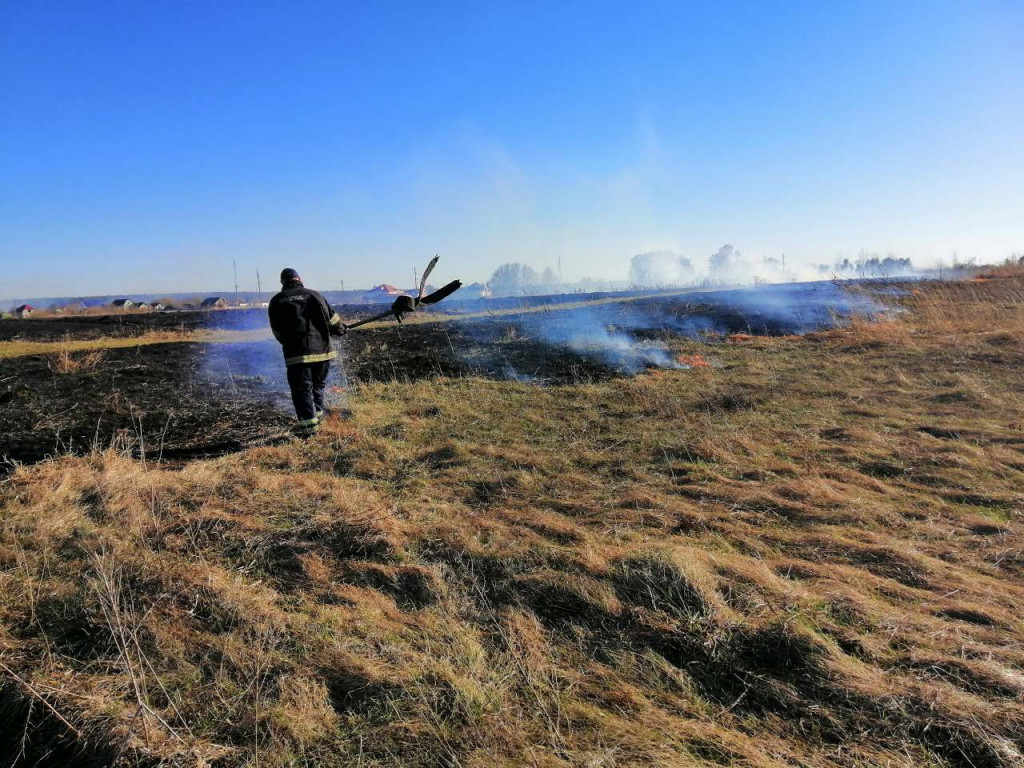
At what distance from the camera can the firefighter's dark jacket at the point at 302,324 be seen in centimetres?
619

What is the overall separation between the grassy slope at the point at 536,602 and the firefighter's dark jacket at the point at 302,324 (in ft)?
4.33

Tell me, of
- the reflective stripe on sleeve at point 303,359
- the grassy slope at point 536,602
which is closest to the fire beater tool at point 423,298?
the reflective stripe on sleeve at point 303,359

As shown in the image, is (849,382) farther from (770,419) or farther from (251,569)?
(251,569)

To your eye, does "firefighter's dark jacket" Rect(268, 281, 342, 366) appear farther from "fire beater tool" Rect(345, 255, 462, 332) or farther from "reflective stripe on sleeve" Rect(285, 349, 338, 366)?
"fire beater tool" Rect(345, 255, 462, 332)

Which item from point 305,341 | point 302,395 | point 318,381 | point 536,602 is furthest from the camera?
point 318,381

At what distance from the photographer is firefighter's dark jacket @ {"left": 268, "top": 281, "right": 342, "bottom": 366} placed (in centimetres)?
619

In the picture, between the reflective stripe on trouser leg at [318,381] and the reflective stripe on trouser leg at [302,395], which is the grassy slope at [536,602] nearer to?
the reflective stripe on trouser leg at [302,395]

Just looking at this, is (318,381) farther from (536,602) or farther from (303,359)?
(536,602)

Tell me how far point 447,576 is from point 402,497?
1.45m

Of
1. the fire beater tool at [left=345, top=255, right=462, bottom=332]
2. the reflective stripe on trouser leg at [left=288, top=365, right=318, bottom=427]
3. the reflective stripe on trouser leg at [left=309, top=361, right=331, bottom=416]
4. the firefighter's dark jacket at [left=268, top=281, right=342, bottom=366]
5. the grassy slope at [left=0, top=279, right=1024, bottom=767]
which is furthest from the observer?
the reflective stripe on trouser leg at [left=309, top=361, right=331, bottom=416]

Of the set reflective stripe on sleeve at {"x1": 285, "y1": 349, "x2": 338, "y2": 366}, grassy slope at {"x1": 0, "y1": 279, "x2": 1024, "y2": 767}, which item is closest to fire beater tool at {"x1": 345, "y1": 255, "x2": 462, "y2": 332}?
reflective stripe on sleeve at {"x1": 285, "y1": 349, "x2": 338, "y2": 366}

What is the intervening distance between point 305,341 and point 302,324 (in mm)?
209

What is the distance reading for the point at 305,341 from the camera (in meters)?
6.22

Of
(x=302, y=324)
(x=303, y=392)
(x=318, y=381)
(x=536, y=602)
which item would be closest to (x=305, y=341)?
(x=302, y=324)
